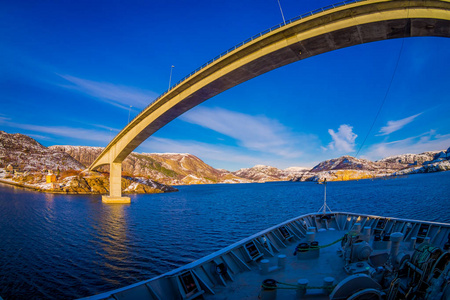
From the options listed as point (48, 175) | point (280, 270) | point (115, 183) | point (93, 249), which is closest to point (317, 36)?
point (280, 270)

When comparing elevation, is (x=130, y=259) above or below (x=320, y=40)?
below

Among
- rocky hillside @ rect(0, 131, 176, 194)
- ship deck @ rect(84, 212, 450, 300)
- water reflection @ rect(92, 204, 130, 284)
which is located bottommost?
water reflection @ rect(92, 204, 130, 284)

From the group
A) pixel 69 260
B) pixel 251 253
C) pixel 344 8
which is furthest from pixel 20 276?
pixel 344 8

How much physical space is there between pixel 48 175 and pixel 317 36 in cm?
14007

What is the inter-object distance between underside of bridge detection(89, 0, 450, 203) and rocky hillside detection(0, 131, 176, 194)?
3539 inches

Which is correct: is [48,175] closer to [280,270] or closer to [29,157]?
[29,157]

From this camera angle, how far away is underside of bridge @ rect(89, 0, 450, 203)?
15.0 metres

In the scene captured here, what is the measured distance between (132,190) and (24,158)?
126156 mm

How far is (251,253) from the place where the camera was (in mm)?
10664

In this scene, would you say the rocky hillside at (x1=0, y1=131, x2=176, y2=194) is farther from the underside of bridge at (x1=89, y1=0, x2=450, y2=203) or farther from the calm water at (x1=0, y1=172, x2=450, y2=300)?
the underside of bridge at (x1=89, y1=0, x2=450, y2=203)

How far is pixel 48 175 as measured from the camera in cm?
11725

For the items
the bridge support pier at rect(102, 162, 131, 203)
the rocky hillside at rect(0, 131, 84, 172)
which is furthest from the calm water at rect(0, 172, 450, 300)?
the rocky hillside at rect(0, 131, 84, 172)

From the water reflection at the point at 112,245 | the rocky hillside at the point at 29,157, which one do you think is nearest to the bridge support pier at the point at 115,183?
the water reflection at the point at 112,245

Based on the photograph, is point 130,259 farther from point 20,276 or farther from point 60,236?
point 60,236
